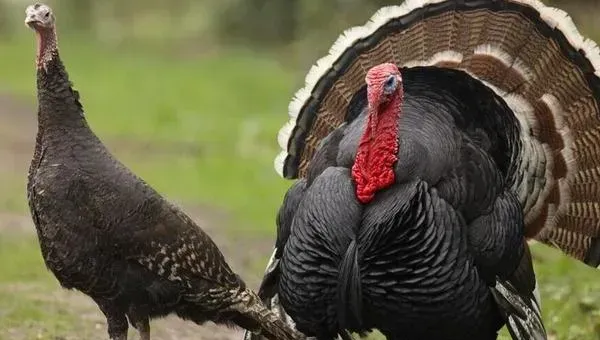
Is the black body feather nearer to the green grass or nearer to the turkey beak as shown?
the turkey beak

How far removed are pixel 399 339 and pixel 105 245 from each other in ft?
4.47

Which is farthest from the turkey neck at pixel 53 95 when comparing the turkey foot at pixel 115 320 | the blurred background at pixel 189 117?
the blurred background at pixel 189 117

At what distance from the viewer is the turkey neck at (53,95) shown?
17.4 feet

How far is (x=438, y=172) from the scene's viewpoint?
5.10 metres

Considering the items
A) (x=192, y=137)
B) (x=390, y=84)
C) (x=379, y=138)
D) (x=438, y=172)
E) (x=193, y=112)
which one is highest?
(x=193, y=112)

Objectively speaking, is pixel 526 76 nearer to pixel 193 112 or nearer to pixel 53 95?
pixel 53 95

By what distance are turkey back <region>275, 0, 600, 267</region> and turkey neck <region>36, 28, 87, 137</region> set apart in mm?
1373

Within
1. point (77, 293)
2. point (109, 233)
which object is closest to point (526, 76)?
point (109, 233)

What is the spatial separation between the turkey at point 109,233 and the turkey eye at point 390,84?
118cm

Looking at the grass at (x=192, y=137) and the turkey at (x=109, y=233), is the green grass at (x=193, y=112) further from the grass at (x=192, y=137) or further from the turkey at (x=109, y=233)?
the turkey at (x=109, y=233)

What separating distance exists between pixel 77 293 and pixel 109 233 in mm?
3155

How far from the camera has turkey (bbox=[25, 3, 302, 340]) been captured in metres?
5.16

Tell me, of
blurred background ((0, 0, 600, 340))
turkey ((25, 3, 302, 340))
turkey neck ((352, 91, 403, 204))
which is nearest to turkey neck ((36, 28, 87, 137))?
turkey ((25, 3, 302, 340))

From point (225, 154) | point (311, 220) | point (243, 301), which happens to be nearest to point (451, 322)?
point (311, 220)
